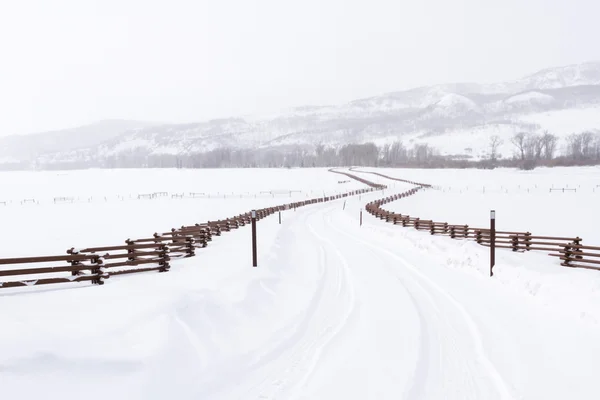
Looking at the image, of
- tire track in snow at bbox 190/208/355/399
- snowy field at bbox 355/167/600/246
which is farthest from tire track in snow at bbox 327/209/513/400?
snowy field at bbox 355/167/600/246

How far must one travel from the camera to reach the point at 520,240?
2895 centimetres

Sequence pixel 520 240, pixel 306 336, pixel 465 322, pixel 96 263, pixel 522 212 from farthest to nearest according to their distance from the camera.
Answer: pixel 522 212, pixel 520 240, pixel 96 263, pixel 465 322, pixel 306 336

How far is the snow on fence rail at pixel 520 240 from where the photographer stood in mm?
18594

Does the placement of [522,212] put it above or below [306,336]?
below

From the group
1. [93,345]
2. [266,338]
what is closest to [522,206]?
[266,338]

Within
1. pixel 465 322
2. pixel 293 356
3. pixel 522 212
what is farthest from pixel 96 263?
pixel 522 212

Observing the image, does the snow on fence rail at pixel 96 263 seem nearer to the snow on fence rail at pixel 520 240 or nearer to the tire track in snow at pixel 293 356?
the tire track in snow at pixel 293 356

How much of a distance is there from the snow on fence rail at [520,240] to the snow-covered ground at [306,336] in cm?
321

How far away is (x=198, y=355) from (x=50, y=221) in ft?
146

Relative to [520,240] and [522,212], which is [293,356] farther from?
[522,212]

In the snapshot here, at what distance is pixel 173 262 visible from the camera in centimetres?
1920

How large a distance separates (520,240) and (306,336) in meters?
24.6

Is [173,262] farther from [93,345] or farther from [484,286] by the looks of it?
[484,286]

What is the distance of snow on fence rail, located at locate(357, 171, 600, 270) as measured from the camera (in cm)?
1859
